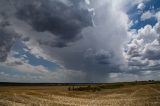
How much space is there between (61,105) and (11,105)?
6351 mm

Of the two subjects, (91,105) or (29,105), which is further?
(91,105)

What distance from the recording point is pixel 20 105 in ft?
107

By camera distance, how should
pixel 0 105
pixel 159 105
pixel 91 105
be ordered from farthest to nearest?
pixel 91 105 < pixel 0 105 < pixel 159 105

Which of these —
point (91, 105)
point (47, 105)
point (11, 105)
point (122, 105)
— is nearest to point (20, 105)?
point (11, 105)

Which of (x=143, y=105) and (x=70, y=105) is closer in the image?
(x=143, y=105)

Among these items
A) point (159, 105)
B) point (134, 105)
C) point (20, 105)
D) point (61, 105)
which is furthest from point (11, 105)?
point (159, 105)

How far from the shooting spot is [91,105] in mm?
35031

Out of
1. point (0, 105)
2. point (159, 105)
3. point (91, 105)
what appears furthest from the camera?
point (91, 105)

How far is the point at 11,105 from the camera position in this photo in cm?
3234

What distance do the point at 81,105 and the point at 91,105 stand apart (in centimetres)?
135

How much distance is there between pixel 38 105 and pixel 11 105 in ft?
10.9

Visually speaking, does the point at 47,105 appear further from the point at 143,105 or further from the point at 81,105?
the point at 143,105

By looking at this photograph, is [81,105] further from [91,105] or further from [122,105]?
[122,105]

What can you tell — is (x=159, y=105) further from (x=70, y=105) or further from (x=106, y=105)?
(x=70, y=105)
